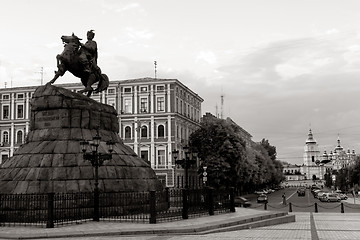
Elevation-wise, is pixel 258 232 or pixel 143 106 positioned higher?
pixel 143 106

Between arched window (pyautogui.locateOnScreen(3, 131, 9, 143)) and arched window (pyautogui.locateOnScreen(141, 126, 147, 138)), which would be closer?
arched window (pyautogui.locateOnScreen(141, 126, 147, 138))

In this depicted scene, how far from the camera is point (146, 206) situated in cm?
2072

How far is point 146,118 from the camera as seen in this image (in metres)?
66.4

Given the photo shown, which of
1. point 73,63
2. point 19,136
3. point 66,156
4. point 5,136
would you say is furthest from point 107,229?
point 5,136

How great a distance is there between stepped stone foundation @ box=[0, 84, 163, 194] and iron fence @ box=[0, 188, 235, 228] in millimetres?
805

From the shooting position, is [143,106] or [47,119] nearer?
[47,119]

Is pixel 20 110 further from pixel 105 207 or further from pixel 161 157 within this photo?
pixel 105 207

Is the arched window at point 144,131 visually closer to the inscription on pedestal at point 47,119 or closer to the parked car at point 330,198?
the parked car at point 330,198

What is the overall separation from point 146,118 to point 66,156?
149ft

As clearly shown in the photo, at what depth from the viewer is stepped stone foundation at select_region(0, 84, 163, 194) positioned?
19.8 m

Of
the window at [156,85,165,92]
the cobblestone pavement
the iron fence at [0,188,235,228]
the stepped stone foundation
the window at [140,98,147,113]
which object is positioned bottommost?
the cobblestone pavement

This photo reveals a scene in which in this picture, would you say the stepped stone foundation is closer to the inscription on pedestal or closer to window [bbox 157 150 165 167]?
the inscription on pedestal

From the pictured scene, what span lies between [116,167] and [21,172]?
401cm

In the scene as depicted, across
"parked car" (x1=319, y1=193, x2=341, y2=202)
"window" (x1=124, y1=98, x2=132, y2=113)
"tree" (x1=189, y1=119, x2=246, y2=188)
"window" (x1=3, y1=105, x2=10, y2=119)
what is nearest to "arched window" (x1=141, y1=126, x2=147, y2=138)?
"window" (x1=124, y1=98, x2=132, y2=113)
